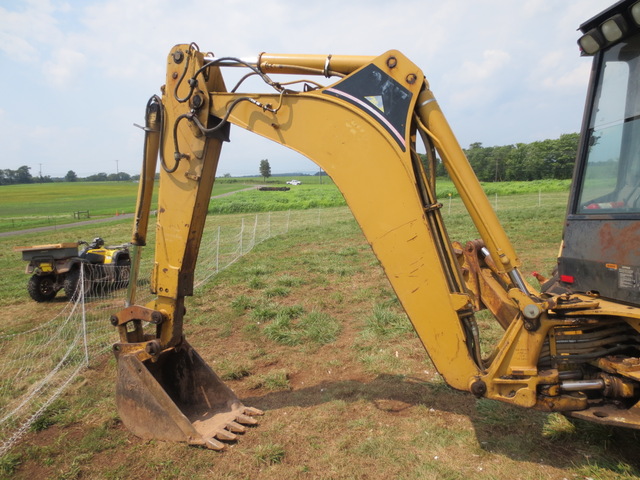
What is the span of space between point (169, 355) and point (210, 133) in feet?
6.71

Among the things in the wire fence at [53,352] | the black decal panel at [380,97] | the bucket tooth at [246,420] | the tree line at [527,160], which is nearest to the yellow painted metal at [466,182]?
the black decal panel at [380,97]

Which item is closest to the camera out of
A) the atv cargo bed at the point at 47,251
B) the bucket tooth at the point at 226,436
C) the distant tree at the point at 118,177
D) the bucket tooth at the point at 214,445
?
the bucket tooth at the point at 214,445

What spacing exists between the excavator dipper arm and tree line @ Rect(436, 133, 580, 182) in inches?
1518

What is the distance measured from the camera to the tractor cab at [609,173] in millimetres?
2785

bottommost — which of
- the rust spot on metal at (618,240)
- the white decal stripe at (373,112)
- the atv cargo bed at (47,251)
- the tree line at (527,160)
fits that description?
the atv cargo bed at (47,251)

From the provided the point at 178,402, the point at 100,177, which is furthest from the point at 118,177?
the point at 178,402

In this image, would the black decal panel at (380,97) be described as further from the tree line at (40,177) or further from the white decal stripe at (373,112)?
the tree line at (40,177)

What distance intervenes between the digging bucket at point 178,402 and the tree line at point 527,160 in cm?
3909

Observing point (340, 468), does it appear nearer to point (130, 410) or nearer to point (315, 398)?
point (315, 398)

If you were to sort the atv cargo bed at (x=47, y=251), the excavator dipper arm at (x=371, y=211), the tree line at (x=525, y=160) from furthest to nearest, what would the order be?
the tree line at (x=525, y=160), the atv cargo bed at (x=47, y=251), the excavator dipper arm at (x=371, y=211)

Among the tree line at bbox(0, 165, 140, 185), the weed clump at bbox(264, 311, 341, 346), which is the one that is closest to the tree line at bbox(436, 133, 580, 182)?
the weed clump at bbox(264, 311, 341, 346)

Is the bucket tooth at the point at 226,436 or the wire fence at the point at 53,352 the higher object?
the bucket tooth at the point at 226,436

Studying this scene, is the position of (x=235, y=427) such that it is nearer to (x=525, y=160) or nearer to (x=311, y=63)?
(x=311, y=63)

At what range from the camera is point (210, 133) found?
337 cm
